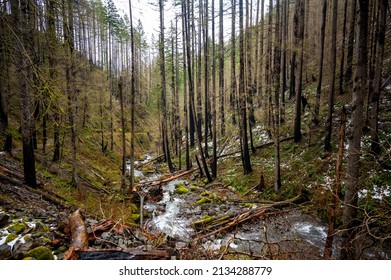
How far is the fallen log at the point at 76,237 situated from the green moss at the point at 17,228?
2.93 feet

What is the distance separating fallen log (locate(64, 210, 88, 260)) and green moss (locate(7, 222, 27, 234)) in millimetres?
893

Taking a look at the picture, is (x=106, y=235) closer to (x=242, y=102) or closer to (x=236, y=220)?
(x=236, y=220)

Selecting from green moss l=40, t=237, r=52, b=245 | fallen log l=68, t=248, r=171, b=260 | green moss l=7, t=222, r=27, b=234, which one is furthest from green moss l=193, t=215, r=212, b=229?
green moss l=7, t=222, r=27, b=234

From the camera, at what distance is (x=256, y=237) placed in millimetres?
6371

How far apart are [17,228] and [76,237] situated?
1301 millimetres

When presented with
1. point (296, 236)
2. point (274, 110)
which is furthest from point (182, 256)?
point (274, 110)

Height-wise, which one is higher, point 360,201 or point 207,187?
point 360,201

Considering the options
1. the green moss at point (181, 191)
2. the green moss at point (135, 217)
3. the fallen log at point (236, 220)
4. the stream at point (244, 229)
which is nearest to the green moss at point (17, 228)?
the stream at point (244, 229)

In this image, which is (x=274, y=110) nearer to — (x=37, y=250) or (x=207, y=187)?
(x=207, y=187)

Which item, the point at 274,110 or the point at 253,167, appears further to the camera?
the point at 253,167

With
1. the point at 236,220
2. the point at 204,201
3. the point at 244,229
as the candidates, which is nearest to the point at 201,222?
the point at 236,220

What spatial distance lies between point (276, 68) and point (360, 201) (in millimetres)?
5591

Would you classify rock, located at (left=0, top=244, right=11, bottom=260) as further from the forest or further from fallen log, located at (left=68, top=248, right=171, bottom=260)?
fallen log, located at (left=68, top=248, right=171, bottom=260)
